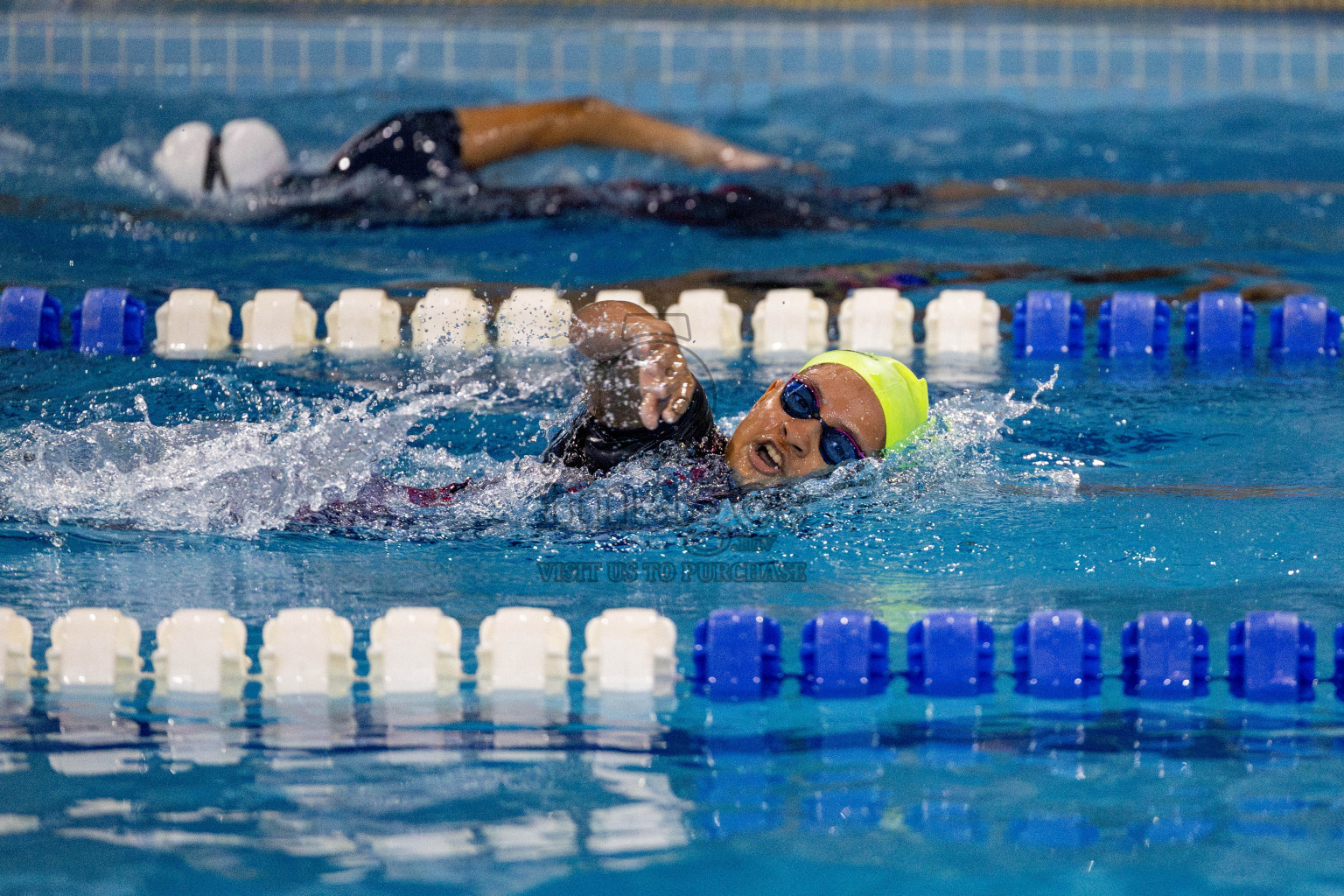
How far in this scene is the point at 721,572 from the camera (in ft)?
9.61

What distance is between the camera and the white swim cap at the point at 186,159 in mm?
5285

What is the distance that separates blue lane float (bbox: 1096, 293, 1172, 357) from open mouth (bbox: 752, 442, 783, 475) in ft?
6.25

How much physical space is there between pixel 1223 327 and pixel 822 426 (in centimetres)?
210

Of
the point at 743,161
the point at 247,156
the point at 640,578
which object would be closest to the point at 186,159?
the point at 247,156

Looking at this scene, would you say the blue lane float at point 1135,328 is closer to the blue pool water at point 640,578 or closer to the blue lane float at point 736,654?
the blue pool water at point 640,578

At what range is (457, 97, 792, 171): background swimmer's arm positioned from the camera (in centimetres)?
539

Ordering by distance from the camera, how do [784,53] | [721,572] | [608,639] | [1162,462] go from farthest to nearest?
[784,53], [1162,462], [721,572], [608,639]

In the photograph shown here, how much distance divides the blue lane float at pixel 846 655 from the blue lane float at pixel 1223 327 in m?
2.35

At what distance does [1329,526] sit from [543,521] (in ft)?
5.67

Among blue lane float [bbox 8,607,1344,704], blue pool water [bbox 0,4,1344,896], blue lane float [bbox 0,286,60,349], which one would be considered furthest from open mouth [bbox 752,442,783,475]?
blue lane float [bbox 0,286,60,349]

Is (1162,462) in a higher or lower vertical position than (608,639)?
higher

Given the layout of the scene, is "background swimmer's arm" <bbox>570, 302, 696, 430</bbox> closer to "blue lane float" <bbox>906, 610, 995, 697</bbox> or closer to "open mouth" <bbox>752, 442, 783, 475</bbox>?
"open mouth" <bbox>752, 442, 783, 475</bbox>

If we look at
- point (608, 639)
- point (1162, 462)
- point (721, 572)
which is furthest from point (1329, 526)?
point (608, 639)

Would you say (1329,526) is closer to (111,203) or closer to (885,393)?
(885,393)
